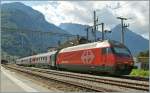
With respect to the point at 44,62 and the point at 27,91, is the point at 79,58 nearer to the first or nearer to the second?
the point at 27,91

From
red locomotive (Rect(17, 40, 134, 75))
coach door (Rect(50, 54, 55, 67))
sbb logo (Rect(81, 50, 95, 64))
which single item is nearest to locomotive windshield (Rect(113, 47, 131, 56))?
red locomotive (Rect(17, 40, 134, 75))

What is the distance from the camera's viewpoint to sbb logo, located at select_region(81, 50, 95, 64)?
3323 centimetres

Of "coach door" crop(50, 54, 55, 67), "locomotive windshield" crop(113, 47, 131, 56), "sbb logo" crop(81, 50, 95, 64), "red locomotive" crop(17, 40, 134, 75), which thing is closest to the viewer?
"red locomotive" crop(17, 40, 134, 75)

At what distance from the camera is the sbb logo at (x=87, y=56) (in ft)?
109

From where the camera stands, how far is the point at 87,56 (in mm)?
34500

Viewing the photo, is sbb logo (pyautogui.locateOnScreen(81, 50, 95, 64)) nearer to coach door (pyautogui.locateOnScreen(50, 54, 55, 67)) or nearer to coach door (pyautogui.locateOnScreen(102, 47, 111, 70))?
coach door (pyautogui.locateOnScreen(102, 47, 111, 70))

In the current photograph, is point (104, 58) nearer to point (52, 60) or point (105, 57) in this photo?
point (105, 57)

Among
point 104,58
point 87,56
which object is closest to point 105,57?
point 104,58

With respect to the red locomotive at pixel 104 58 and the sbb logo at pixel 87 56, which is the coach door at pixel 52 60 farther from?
the sbb logo at pixel 87 56

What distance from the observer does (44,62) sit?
201 feet

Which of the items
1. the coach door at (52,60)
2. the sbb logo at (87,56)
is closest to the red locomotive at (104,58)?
the sbb logo at (87,56)

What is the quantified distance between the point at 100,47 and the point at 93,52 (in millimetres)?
1561

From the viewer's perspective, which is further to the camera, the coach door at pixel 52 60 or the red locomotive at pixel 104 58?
the coach door at pixel 52 60

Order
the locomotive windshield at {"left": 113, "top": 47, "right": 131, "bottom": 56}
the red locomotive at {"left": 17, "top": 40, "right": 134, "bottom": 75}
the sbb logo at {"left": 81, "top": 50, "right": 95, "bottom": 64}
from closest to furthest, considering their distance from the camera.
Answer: the red locomotive at {"left": 17, "top": 40, "right": 134, "bottom": 75}, the locomotive windshield at {"left": 113, "top": 47, "right": 131, "bottom": 56}, the sbb logo at {"left": 81, "top": 50, "right": 95, "bottom": 64}
